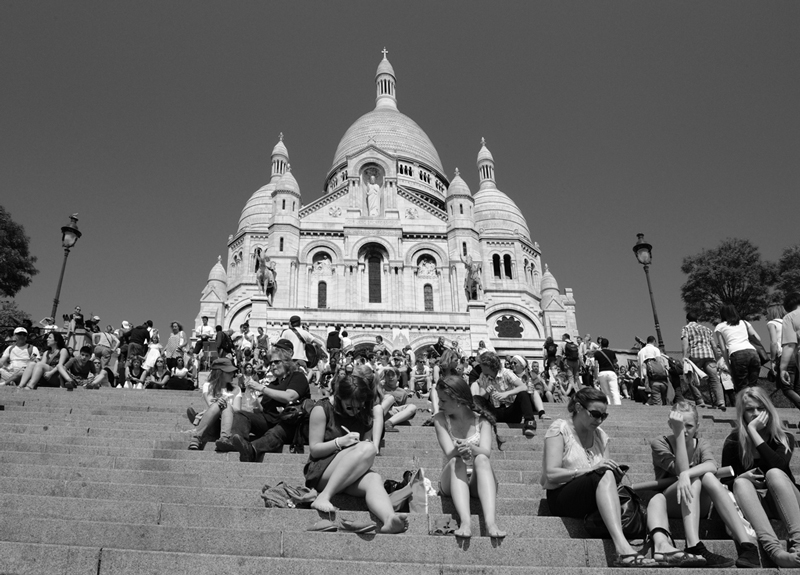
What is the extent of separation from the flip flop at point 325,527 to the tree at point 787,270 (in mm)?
38252

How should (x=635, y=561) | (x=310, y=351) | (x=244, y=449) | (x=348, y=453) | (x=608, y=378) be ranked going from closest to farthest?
1. (x=635, y=561)
2. (x=348, y=453)
3. (x=244, y=449)
4. (x=608, y=378)
5. (x=310, y=351)

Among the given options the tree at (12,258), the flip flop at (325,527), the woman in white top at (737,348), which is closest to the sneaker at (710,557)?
the flip flop at (325,527)

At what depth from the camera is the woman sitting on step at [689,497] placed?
165 inches

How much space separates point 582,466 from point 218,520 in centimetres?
299

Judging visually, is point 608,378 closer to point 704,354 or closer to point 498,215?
point 704,354

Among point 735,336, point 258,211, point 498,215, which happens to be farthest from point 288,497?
point 258,211

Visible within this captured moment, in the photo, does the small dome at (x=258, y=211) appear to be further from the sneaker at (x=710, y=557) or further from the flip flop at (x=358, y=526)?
the sneaker at (x=710, y=557)

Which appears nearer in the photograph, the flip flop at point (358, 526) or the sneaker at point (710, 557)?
the sneaker at point (710, 557)

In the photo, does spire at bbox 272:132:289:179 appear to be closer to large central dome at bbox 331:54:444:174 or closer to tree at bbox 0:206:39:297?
large central dome at bbox 331:54:444:174

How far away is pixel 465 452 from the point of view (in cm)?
474

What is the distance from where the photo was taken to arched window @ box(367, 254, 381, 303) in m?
35.8

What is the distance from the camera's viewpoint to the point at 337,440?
204 inches

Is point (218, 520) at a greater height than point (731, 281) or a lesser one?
lesser

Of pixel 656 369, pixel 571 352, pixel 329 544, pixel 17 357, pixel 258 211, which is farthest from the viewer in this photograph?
pixel 258 211
